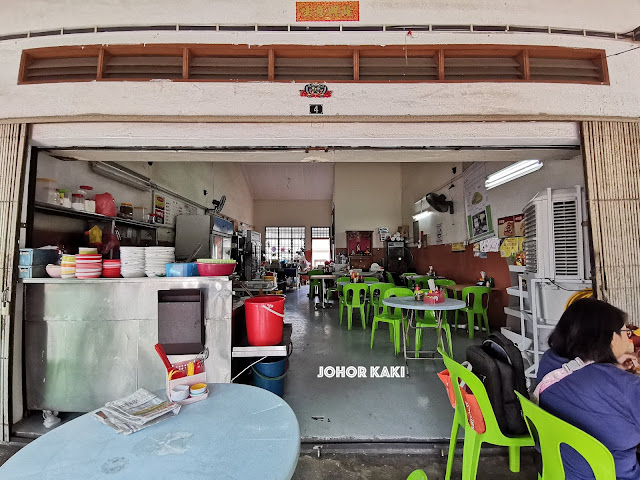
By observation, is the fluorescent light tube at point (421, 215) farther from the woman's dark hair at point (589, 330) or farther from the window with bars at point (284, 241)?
the window with bars at point (284, 241)

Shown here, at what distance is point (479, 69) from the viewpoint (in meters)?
2.79

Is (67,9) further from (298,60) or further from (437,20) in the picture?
(437,20)

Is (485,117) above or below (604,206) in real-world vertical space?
above

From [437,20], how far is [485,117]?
0.99 meters

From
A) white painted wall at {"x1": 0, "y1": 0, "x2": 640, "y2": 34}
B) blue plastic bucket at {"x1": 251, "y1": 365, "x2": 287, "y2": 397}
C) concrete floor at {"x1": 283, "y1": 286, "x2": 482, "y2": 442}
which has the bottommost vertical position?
concrete floor at {"x1": 283, "y1": 286, "x2": 482, "y2": 442}

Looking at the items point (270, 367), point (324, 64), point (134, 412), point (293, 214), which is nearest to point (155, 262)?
point (270, 367)

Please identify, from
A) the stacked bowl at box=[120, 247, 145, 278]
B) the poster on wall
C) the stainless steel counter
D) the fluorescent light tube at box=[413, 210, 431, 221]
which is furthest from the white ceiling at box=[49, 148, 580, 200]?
the fluorescent light tube at box=[413, 210, 431, 221]

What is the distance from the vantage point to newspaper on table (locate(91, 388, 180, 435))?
4.13 ft

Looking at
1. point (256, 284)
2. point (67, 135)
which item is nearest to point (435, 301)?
point (256, 284)

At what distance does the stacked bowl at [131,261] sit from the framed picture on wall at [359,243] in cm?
932

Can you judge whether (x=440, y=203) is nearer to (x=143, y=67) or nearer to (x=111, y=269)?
(x=143, y=67)

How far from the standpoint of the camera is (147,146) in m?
2.89

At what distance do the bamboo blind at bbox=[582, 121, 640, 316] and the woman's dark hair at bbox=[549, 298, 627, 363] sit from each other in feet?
4.41

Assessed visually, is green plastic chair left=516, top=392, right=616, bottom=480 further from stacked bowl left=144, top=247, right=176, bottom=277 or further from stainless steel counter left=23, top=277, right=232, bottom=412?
stacked bowl left=144, top=247, right=176, bottom=277
